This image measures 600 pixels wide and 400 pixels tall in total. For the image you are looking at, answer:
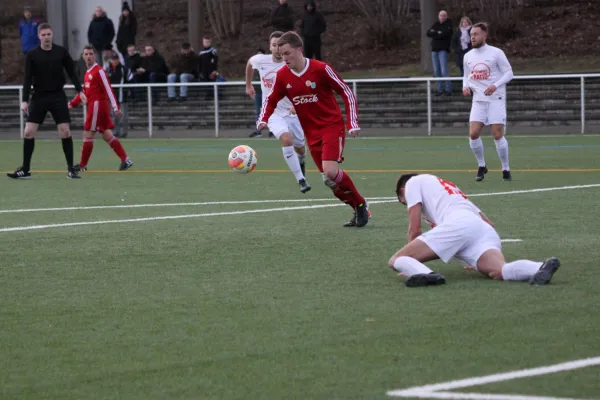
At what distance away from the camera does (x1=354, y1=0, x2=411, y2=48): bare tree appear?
131ft

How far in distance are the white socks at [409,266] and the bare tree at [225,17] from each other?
116 feet

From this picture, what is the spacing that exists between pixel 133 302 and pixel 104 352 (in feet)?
4.64

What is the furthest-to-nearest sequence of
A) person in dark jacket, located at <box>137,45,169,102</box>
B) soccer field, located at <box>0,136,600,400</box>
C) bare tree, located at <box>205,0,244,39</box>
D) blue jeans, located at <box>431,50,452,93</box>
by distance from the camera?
1. bare tree, located at <box>205,0,244,39</box>
2. person in dark jacket, located at <box>137,45,169,102</box>
3. blue jeans, located at <box>431,50,452,93</box>
4. soccer field, located at <box>0,136,600,400</box>

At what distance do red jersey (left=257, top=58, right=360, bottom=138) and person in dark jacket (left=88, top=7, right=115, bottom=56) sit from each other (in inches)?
800

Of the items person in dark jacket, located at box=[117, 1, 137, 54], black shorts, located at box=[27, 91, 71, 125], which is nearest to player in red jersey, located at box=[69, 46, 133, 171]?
black shorts, located at box=[27, 91, 71, 125]

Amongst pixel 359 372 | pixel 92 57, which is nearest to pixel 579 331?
pixel 359 372

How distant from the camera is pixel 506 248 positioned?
9.70 metres

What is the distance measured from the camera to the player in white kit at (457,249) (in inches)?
316

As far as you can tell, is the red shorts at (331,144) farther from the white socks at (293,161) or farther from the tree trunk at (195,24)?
the tree trunk at (195,24)

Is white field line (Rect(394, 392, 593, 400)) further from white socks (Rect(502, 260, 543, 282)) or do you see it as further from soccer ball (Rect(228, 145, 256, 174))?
soccer ball (Rect(228, 145, 256, 174))

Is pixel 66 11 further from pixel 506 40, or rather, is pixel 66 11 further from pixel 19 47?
pixel 506 40

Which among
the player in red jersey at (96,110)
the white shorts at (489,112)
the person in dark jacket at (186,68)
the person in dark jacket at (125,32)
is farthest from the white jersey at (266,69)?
the person in dark jacket at (125,32)

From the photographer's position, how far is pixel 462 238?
8109 millimetres

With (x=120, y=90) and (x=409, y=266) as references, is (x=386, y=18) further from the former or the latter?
(x=409, y=266)
